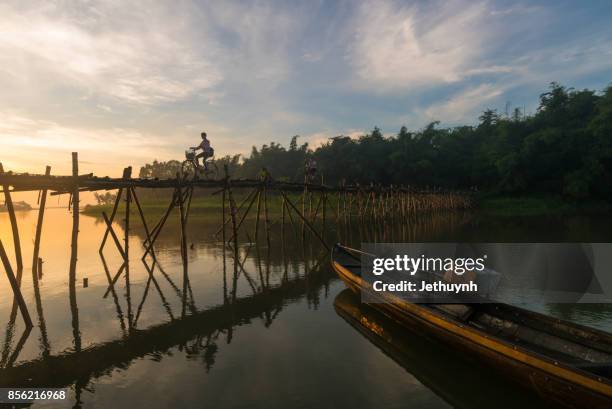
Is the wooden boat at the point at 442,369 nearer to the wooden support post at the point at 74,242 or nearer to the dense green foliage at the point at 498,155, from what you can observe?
the wooden support post at the point at 74,242

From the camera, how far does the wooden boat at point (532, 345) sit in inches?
200

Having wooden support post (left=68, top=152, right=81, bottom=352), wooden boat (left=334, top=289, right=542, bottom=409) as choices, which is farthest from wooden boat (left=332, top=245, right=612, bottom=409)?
wooden support post (left=68, top=152, right=81, bottom=352)

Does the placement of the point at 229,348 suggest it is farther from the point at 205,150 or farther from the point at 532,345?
the point at 205,150

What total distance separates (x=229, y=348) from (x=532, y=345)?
Answer: 5.94 m

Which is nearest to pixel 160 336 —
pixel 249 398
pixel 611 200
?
pixel 249 398

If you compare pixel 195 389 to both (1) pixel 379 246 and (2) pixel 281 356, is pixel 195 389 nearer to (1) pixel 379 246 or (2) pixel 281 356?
(2) pixel 281 356

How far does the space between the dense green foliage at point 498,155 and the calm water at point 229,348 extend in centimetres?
4582

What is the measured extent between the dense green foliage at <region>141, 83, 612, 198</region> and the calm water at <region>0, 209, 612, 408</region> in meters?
45.8

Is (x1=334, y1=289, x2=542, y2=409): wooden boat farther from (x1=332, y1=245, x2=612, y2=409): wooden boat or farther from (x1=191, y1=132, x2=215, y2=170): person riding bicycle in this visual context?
(x1=191, y1=132, x2=215, y2=170): person riding bicycle

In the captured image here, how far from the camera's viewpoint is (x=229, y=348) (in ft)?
26.4

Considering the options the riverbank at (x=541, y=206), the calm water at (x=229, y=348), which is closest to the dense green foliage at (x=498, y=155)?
the riverbank at (x=541, y=206)

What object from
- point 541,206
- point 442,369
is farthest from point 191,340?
point 541,206

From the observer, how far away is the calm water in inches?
246

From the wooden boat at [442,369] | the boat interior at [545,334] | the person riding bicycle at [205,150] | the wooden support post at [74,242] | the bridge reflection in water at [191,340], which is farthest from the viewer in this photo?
the person riding bicycle at [205,150]
